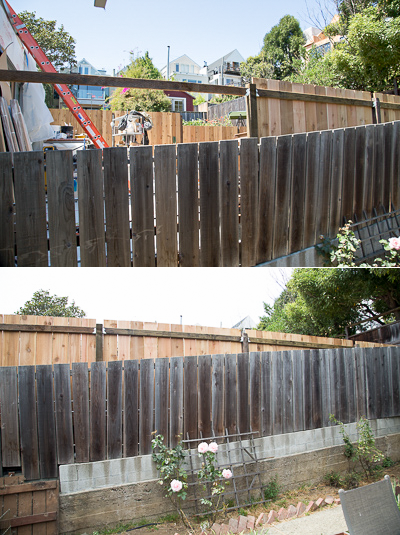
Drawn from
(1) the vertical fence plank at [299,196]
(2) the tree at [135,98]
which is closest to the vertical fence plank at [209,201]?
(1) the vertical fence plank at [299,196]

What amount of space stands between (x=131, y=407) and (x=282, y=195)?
242cm

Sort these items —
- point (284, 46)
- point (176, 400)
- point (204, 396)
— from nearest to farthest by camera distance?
1. point (176, 400)
2. point (204, 396)
3. point (284, 46)

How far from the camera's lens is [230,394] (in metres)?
4.35

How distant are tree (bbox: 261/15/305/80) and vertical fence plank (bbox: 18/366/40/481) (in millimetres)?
18372

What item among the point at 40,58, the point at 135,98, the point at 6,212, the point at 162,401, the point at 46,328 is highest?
the point at 135,98

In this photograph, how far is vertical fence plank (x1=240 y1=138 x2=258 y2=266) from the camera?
3.42m

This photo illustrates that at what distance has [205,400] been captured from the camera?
420cm

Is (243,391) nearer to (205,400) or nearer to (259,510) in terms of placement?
(205,400)

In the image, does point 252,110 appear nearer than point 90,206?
No

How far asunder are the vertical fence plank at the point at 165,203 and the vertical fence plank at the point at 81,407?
136cm

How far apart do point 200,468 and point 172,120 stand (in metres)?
10.0

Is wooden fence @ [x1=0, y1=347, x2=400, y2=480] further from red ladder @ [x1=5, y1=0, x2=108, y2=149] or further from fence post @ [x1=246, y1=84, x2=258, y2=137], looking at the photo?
red ladder @ [x1=5, y1=0, x2=108, y2=149]

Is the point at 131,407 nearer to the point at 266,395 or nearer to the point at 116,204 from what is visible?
the point at 266,395

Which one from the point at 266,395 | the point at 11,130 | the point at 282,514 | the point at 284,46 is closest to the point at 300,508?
the point at 282,514
